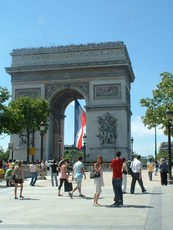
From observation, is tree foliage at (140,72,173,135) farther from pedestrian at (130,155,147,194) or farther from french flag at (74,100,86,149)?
pedestrian at (130,155,147,194)

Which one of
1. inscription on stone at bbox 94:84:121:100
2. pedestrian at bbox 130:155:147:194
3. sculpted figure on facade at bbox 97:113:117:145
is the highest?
inscription on stone at bbox 94:84:121:100

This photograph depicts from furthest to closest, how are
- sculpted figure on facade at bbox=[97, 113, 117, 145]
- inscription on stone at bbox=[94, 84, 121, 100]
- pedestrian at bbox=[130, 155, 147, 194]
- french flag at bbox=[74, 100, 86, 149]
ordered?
french flag at bbox=[74, 100, 86, 149], inscription on stone at bbox=[94, 84, 121, 100], sculpted figure on facade at bbox=[97, 113, 117, 145], pedestrian at bbox=[130, 155, 147, 194]

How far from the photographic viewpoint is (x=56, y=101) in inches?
2304

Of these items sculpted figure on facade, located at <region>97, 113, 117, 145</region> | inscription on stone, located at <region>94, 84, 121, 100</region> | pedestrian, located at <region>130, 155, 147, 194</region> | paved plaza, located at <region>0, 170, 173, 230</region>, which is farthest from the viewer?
inscription on stone, located at <region>94, 84, 121, 100</region>

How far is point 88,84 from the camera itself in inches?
2133

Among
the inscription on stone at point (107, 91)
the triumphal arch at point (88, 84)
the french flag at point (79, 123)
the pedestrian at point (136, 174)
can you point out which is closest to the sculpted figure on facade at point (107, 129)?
the triumphal arch at point (88, 84)

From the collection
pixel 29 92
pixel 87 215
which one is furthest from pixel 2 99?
pixel 87 215

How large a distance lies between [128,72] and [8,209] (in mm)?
45392

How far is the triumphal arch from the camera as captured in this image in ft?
173

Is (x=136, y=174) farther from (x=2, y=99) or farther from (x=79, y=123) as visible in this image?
(x=79, y=123)

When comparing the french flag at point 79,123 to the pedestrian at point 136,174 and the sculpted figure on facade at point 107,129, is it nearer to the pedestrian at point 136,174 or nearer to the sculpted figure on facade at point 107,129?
the sculpted figure on facade at point 107,129

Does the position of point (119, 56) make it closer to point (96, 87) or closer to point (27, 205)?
point (96, 87)

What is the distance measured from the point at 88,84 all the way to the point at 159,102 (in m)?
13.4

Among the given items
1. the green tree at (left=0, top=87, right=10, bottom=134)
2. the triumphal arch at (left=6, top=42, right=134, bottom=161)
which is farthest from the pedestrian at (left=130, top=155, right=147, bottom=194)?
the triumphal arch at (left=6, top=42, right=134, bottom=161)
